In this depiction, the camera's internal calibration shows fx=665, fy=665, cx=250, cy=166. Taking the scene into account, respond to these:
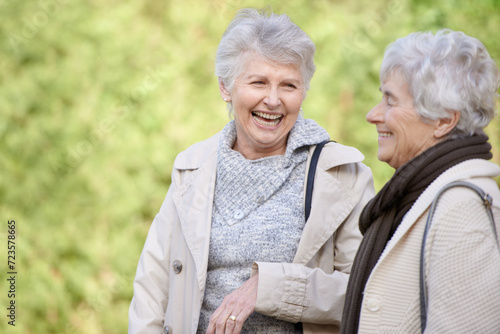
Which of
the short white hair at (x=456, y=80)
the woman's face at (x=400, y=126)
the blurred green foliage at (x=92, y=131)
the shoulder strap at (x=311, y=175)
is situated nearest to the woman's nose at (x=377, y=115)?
the woman's face at (x=400, y=126)

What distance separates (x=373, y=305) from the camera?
191 cm

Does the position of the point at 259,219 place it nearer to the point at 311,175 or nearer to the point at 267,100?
the point at 311,175

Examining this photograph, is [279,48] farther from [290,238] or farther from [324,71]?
[324,71]

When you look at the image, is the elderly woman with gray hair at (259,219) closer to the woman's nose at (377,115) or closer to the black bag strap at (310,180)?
the black bag strap at (310,180)

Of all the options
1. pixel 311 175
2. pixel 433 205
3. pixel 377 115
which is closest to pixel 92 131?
pixel 311 175

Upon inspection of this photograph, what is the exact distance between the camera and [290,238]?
246 cm

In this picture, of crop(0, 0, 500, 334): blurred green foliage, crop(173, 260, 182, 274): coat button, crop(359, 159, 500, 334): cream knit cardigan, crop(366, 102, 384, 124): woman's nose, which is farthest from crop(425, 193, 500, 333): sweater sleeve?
crop(0, 0, 500, 334): blurred green foliage

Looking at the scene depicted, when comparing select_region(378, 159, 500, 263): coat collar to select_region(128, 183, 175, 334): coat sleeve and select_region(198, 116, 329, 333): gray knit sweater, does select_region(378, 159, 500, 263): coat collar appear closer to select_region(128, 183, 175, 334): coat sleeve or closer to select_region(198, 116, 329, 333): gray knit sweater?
select_region(198, 116, 329, 333): gray knit sweater

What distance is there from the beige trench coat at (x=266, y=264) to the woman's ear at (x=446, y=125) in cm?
59

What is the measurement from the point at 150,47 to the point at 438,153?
3.26 meters

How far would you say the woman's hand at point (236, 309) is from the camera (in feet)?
7.45

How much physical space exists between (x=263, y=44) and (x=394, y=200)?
0.86 m

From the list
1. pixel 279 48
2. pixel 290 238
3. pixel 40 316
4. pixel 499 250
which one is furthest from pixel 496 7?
pixel 40 316

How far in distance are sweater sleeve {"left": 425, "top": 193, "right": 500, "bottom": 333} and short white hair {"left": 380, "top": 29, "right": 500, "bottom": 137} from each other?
0.30 metres
